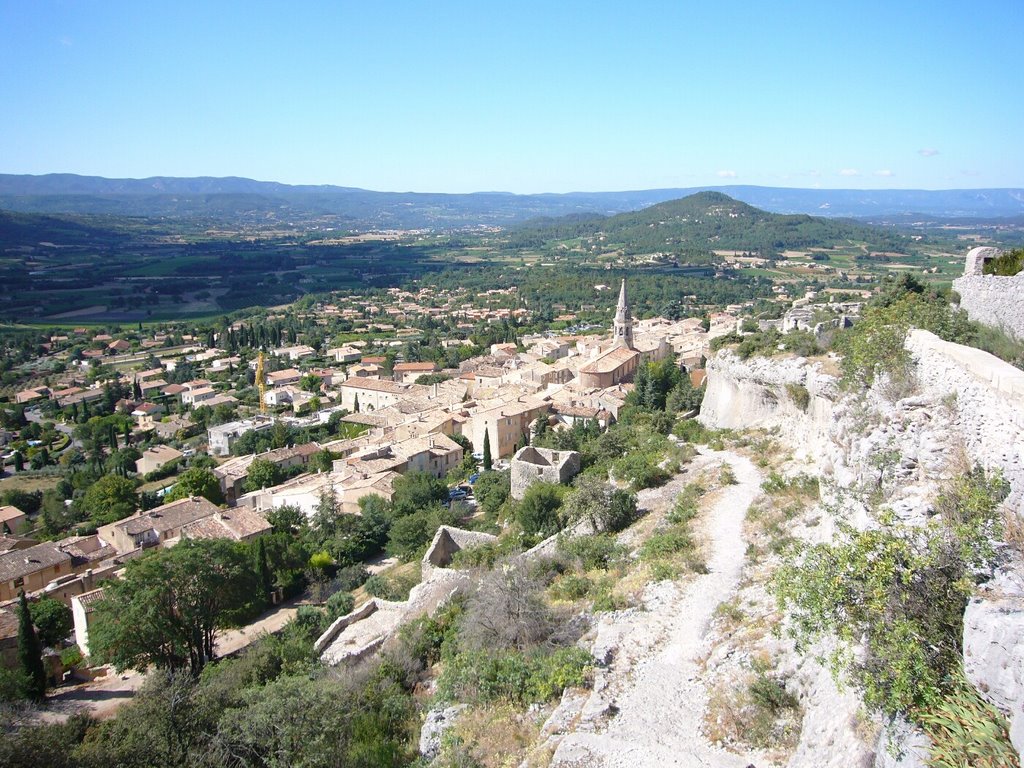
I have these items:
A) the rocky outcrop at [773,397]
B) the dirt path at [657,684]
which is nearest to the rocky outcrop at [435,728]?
the dirt path at [657,684]

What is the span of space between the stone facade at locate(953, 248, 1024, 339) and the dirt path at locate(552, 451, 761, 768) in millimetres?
6947

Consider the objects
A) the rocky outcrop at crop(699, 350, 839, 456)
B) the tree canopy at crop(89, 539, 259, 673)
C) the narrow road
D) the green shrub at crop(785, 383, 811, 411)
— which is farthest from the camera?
the green shrub at crop(785, 383, 811, 411)

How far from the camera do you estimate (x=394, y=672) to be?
11719 millimetres

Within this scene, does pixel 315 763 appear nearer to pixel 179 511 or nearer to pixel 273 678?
pixel 273 678

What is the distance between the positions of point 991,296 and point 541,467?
12.0 m

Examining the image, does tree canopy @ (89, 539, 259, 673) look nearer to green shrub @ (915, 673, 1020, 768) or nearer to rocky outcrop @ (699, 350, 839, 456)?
rocky outcrop @ (699, 350, 839, 456)

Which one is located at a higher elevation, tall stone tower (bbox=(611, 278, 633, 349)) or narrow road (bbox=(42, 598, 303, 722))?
tall stone tower (bbox=(611, 278, 633, 349))

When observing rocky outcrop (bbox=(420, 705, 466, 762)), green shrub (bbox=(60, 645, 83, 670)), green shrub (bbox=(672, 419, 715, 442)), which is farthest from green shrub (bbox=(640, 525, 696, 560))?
green shrub (bbox=(60, 645, 83, 670))

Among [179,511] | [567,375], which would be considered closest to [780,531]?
[179,511]

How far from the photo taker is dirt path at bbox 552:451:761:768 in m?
7.35

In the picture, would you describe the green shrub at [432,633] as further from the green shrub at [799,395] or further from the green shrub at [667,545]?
the green shrub at [799,395]

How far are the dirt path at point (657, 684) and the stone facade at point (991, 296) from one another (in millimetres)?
6947

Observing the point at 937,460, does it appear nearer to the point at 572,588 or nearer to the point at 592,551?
the point at 572,588

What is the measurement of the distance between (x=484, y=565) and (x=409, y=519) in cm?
807
